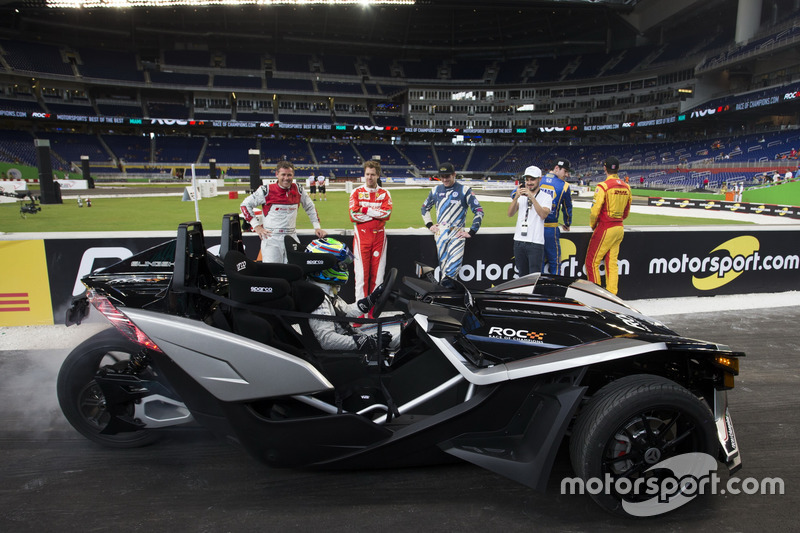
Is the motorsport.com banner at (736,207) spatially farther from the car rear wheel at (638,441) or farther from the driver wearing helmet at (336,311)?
the driver wearing helmet at (336,311)

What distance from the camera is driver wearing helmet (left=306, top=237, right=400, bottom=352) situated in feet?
8.80

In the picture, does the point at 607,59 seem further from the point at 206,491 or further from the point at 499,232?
the point at 206,491

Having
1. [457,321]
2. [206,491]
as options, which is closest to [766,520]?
[457,321]

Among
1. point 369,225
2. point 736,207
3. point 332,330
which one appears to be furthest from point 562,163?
point 736,207

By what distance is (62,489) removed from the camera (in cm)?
235

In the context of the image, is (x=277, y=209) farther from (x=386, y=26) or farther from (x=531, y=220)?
(x=386, y=26)

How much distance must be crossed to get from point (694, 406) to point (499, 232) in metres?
4.18

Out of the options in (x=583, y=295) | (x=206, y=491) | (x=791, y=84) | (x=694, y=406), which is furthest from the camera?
(x=791, y=84)

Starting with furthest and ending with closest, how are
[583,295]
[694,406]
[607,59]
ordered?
[607,59] < [583,295] < [694,406]

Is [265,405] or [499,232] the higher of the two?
[499,232]

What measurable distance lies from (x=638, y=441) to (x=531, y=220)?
3.62 metres

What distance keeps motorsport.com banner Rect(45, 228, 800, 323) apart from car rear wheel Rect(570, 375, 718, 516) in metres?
4.00

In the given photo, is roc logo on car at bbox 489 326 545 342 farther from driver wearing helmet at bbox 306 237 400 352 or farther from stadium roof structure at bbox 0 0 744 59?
stadium roof structure at bbox 0 0 744 59

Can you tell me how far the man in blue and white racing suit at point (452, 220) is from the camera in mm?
5410
